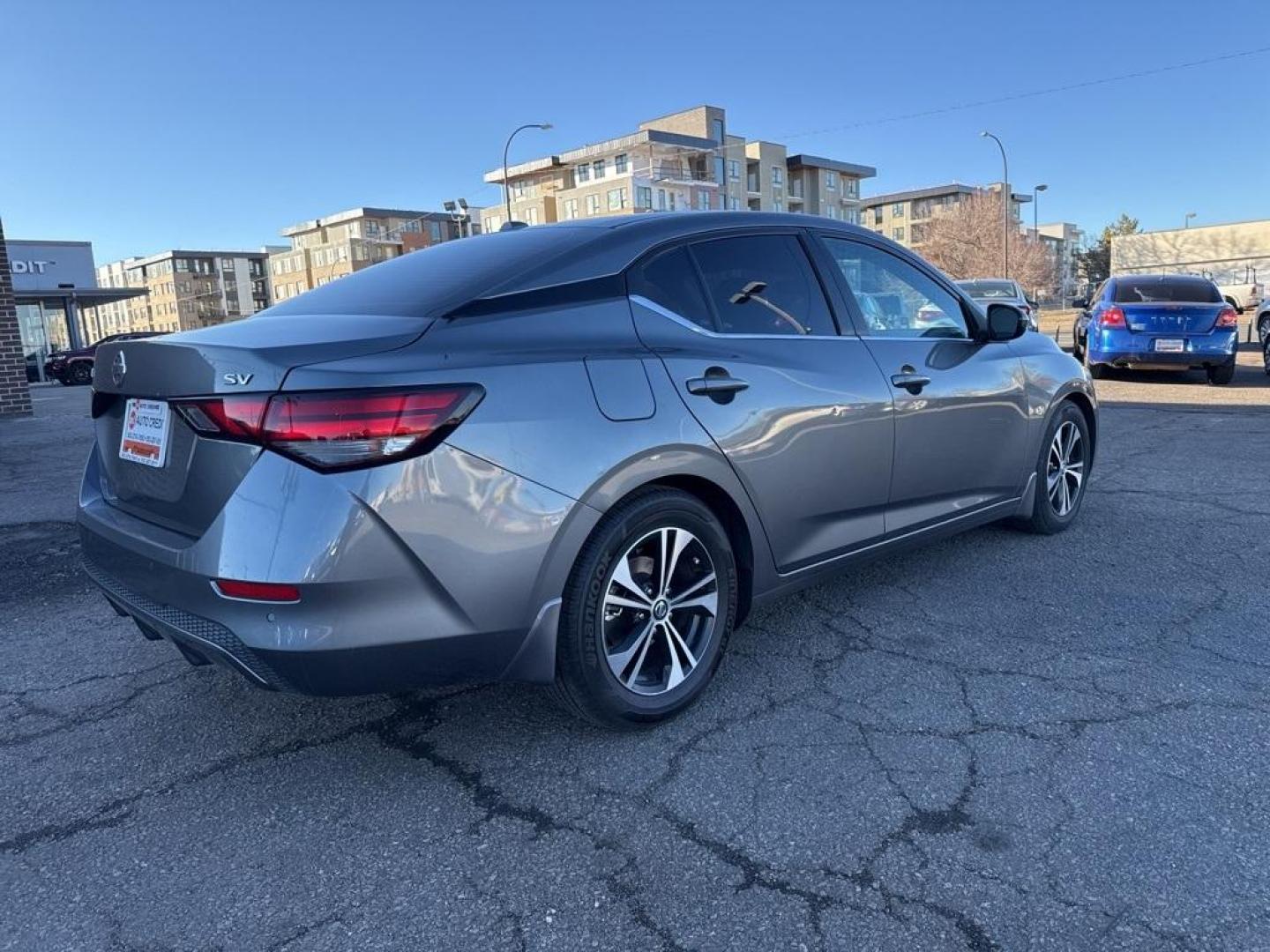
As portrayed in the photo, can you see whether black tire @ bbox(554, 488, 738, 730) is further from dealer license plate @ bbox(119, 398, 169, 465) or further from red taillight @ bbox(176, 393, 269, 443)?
dealer license plate @ bbox(119, 398, 169, 465)

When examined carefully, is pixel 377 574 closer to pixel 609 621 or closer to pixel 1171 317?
pixel 609 621

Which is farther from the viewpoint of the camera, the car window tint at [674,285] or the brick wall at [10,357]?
the brick wall at [10,357]

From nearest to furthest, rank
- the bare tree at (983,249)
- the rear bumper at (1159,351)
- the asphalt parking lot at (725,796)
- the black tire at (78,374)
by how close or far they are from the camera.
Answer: the asphalt parking lot at (725,796)
the rear bumper at (1159,351)
the black tire at (78,374)
the bare tree at (983,249)

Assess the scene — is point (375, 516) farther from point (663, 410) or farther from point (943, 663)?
point (943, 663)

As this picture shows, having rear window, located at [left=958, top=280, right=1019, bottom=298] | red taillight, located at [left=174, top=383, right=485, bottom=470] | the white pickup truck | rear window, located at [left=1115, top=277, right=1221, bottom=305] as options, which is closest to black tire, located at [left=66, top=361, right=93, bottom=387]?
rear window, located at [left=958, top=280, right=1019, bottom=298]

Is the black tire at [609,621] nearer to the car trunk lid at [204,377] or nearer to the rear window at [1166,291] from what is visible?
the car trunk lid at [204,377]

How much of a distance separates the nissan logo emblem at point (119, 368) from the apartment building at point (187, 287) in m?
99.1

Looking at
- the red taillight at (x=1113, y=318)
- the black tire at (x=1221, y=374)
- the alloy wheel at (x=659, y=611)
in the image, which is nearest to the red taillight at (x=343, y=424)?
the alloy wheel at (x=659, y=611)

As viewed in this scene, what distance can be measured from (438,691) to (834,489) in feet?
5.25

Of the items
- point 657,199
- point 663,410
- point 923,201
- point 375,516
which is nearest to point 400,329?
point 375,516

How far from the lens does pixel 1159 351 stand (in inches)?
455

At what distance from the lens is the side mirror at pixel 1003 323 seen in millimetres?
4191

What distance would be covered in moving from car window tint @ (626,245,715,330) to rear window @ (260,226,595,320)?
0.22 meters

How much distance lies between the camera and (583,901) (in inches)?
80.8
